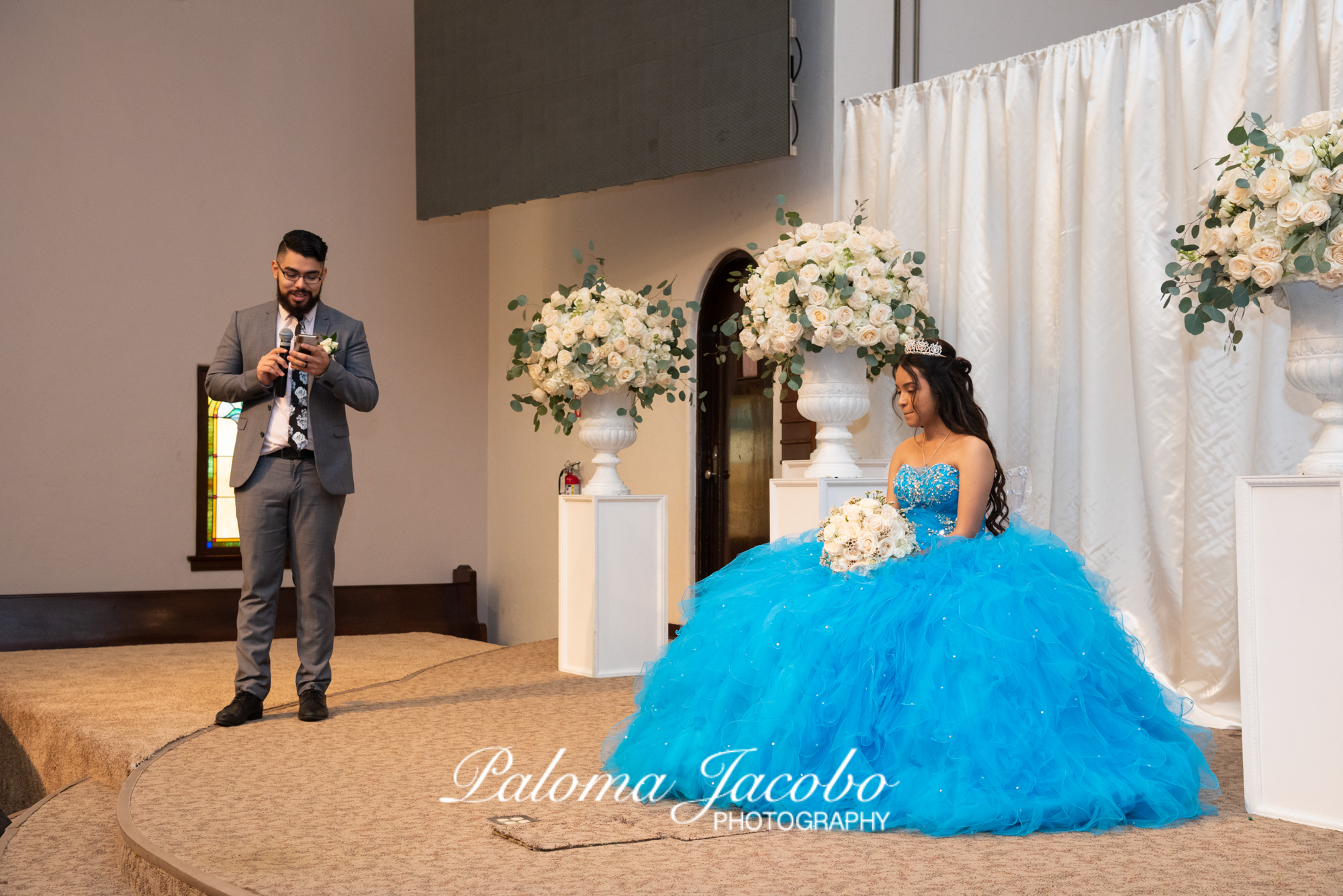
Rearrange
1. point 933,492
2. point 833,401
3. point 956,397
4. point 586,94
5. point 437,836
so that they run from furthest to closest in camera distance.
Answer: point 586,94, point 833,401, point 956,397, point 933,492, point 437,836

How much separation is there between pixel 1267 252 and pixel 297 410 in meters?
2.92

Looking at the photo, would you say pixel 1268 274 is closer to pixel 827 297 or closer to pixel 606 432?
pixel 827 297

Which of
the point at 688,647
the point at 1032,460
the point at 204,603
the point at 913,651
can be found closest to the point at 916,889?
the point at 913,651

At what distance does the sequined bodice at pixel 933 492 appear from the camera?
11.3ft

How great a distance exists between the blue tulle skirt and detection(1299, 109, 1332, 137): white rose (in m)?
1.23

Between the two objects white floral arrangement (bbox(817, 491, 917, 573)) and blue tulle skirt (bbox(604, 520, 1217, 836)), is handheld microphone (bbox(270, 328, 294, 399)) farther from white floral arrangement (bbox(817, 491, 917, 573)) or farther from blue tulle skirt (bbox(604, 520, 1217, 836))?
white floral arrangement (bbox(817, 491, 917, 573))

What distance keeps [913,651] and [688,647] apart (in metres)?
0.60

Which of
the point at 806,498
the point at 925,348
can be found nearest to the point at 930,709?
the point at 925,348

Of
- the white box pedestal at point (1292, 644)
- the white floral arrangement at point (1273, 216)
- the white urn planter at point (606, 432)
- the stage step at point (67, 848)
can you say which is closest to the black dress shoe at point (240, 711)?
the stage step at point (67, 848)

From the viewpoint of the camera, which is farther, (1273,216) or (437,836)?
(1273,216)

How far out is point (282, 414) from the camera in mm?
4051

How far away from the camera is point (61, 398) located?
22.9 feet

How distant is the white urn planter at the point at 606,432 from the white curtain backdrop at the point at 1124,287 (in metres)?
1.48

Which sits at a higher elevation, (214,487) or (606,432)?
(606,432)
